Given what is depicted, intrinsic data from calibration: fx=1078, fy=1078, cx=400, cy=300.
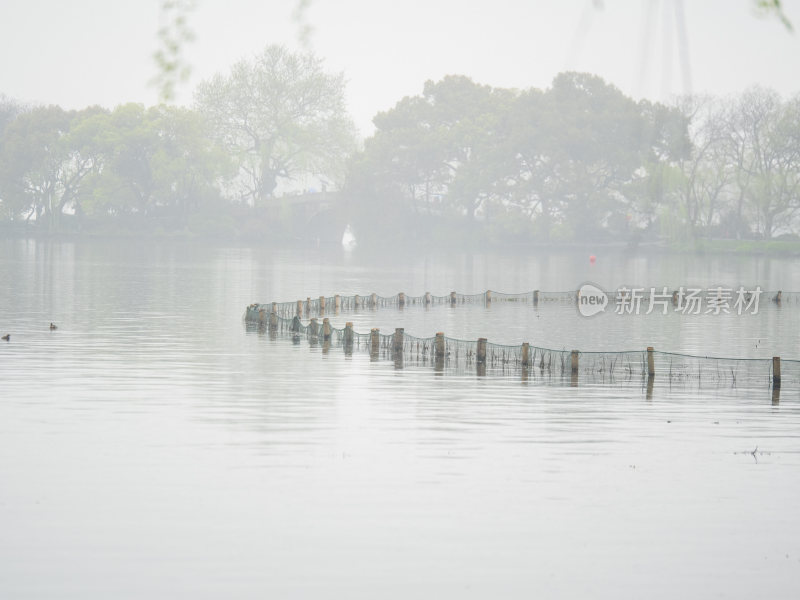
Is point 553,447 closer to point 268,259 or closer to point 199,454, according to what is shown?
point 199,454

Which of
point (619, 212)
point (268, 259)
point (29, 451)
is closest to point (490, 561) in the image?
point (29, 451)

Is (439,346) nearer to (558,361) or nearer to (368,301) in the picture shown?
(558,361)

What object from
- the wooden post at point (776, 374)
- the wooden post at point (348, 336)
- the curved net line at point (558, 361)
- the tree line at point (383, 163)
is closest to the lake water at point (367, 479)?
the wooden post at point (776, 374)

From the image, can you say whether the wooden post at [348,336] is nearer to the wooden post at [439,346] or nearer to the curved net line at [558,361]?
the curved net line at [558,361]

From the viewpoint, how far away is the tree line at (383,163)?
133875 millimetres

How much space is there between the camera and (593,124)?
463ft

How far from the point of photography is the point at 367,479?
817 inches

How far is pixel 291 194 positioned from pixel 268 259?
42.0m

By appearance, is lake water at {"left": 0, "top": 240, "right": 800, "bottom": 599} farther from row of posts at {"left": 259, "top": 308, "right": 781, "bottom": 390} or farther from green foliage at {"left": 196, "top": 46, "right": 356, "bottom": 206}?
green foliage at {"left": 196, "top": 46, "right": 356, "bottom": 206}
